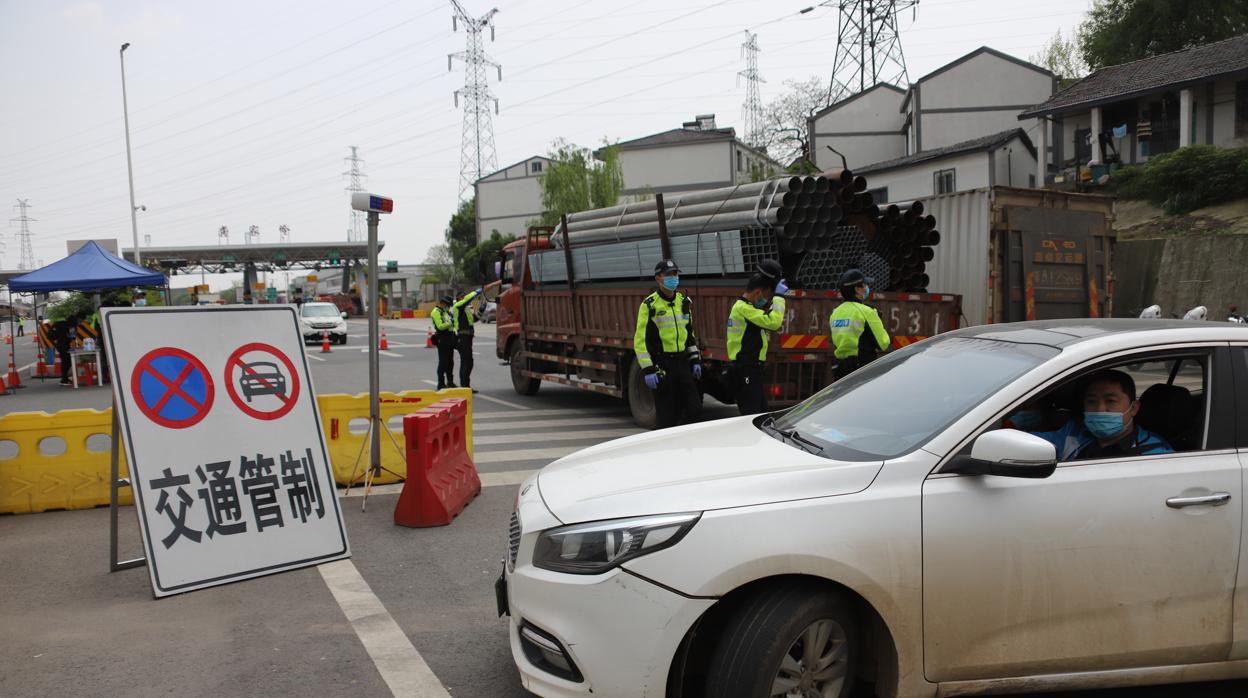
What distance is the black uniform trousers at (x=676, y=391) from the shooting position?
813 cm

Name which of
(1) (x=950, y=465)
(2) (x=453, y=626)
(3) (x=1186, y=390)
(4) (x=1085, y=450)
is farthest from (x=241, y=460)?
(3) (x=1186, y=390)

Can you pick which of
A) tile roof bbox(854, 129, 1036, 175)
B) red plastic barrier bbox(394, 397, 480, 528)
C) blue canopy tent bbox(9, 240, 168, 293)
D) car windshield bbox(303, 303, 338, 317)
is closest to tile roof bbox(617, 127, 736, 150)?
tile roof bbox(854, 129, 1036, 175)

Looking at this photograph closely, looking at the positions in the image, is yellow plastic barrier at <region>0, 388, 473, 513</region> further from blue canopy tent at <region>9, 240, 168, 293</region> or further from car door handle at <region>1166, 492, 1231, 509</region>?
blue canopy tent at <region>9, 240, 168, 293</region>

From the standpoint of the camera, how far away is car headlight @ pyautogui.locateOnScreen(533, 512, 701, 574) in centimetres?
302

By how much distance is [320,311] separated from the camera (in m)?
31.4

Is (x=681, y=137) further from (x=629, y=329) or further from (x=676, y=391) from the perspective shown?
(x=676, y=391)

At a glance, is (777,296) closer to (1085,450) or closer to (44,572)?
(1085,450)

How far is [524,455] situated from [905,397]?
5.85 m

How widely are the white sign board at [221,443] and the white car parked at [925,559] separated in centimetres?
207

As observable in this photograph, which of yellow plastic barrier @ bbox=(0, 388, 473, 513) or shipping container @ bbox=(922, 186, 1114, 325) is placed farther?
shipping container @ bbox=(922, 186, 1114, 325)

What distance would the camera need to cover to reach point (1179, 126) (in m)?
28.9

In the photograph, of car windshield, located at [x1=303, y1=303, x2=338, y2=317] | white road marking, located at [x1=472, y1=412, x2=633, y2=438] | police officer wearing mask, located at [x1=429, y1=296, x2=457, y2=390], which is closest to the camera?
white road marking, located at [x1=472, y1=412, x2=633, y2=438]

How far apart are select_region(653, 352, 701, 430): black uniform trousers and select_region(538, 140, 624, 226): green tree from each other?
42862mm

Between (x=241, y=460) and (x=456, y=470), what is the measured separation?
224 cm
